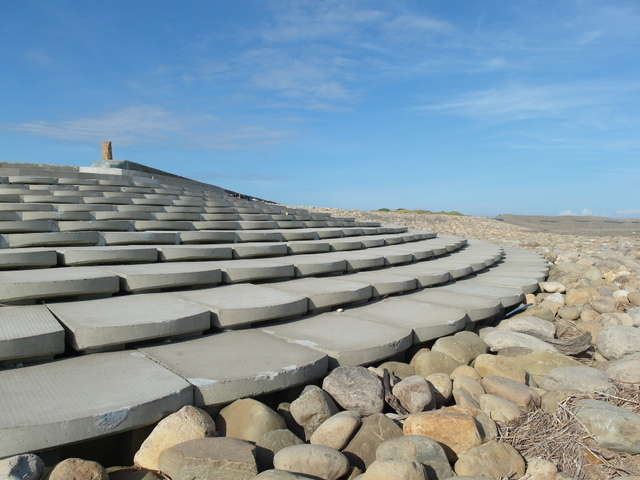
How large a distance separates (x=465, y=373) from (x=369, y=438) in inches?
33.4

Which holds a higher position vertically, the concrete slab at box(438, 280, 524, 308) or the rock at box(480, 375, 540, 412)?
the concrete slab at box(438, 280, 524, 308)

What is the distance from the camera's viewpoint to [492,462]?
5.33 ft

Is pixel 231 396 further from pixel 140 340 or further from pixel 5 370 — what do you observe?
pixel 5 370

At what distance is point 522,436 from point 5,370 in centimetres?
198

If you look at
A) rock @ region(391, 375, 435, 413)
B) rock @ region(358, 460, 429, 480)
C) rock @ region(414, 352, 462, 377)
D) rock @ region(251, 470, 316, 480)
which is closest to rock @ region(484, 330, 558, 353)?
rock @ region(414, 352, 462, 377)

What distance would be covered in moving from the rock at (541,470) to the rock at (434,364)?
0.79 meters

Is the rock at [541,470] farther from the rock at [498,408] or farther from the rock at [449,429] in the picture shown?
the rock at [498,408]

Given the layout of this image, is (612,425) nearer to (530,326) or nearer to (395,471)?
(395,471)

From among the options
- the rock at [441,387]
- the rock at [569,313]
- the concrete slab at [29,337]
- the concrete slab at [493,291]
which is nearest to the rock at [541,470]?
the rock at [441,387]

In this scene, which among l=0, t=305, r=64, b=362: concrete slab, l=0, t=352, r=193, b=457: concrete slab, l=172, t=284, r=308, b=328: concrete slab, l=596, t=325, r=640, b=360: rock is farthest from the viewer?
l=596, t=325, r=640, b=360: rock

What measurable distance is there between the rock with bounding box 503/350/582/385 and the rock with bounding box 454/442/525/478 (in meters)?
0.97

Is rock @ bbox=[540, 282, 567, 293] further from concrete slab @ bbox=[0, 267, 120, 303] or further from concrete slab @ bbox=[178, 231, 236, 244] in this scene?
concrete slab @ bbox=[0, 267, 120, 303]

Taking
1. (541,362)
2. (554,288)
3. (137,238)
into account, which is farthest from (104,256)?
(554,288)

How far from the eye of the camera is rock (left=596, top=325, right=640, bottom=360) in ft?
9.34
